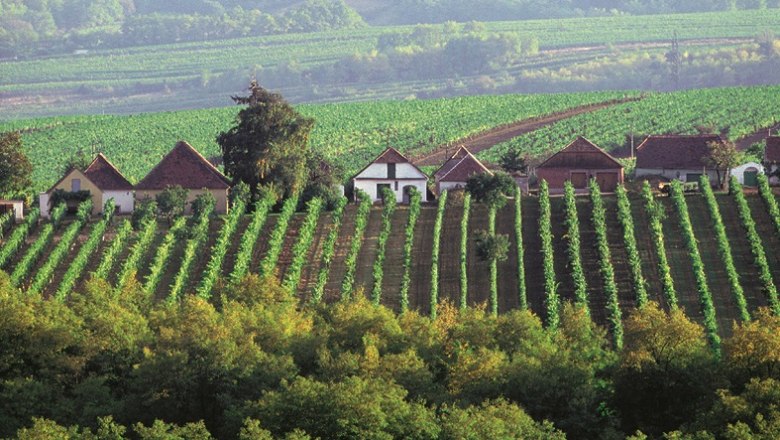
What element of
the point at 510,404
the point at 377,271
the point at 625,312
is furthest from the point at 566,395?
the point at 377,271

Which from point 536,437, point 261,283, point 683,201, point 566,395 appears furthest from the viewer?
point 683,201

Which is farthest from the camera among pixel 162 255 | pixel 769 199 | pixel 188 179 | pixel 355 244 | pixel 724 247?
pixel 188 179

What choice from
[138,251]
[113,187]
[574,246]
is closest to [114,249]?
[138,251]

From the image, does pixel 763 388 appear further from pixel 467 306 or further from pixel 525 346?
pixel 467 306

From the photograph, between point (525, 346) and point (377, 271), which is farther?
point (377, 271)

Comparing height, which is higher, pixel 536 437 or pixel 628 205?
pixel 628 205

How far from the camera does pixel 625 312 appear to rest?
3794 inches

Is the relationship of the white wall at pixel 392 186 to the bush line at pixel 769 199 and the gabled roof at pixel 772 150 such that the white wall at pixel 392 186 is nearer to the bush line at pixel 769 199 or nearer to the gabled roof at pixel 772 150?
the bush line at pixel 769 199

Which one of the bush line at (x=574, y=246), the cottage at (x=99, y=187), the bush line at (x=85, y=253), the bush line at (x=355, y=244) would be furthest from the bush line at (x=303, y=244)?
the bush line at (x=574, y=246)

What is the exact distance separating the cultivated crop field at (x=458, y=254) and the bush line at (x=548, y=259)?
13 centimetres

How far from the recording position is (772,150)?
127m

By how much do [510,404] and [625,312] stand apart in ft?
64.7

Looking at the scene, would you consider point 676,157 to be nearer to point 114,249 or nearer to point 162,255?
point 162,255

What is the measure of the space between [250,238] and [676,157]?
3053cm
